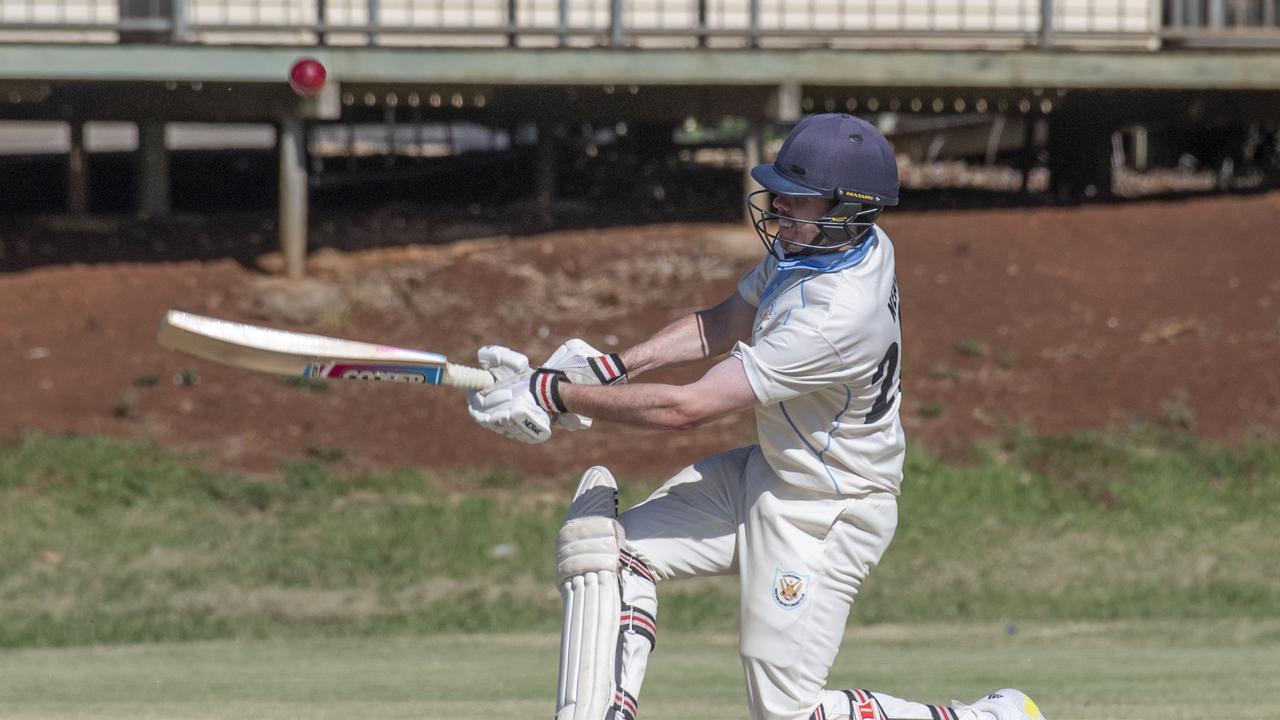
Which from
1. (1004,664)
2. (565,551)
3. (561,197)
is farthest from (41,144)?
(565,551)

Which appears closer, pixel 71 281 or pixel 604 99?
pixel 71 281

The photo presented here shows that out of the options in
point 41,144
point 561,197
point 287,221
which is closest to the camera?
point 287,221

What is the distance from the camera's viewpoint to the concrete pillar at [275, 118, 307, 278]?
14.3 metres

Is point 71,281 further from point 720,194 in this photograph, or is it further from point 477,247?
point 720,194

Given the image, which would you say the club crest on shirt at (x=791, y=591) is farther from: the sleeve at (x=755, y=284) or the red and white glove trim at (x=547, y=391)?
the sleeve at (x=755, y=284)

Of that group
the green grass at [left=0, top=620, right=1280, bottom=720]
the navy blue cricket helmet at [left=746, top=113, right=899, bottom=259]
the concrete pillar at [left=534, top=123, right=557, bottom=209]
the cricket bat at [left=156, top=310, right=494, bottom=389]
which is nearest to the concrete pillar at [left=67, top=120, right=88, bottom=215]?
the concrete pillar at [left=534, top=123, right=557, bottom=209]

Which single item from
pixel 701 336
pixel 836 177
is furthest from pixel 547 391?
pixel 836 177

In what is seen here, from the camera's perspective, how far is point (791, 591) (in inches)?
198

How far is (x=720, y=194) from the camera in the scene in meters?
17.4

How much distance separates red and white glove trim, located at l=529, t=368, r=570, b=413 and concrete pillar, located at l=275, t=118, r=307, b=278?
383 inches

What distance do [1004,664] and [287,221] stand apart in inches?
312

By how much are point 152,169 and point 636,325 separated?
5257 mm

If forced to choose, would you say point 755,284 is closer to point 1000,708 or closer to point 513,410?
point 513,410

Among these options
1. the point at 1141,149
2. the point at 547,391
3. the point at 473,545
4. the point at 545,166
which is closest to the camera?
the point at 547,391
